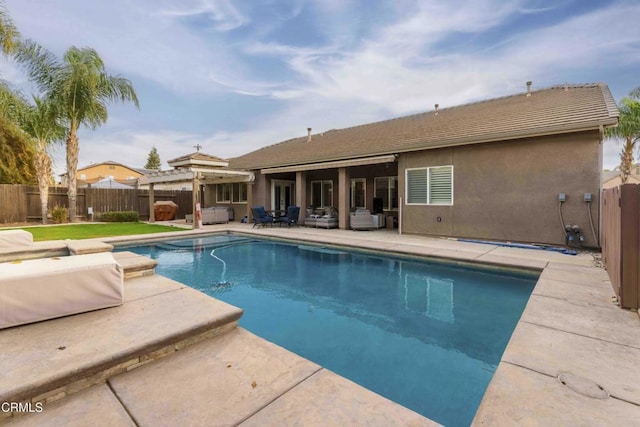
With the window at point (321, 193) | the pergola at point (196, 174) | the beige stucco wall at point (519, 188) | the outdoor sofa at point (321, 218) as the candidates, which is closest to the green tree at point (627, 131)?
the beige stucco wall at point (519, 188)

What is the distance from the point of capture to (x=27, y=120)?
54.6 ft

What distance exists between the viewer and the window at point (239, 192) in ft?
63.3

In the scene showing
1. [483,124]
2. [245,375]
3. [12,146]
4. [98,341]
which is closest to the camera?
[245,375]

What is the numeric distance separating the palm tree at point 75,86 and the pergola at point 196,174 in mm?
4098

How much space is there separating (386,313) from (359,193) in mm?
12321

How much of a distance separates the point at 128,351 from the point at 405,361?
292cm

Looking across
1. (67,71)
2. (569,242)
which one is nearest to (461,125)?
(569,242)

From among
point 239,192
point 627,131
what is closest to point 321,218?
point 239,192

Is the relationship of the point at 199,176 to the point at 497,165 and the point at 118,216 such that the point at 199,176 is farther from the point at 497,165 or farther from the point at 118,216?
the point at 497,165

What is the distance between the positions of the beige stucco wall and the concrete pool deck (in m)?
6.10

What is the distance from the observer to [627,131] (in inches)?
656

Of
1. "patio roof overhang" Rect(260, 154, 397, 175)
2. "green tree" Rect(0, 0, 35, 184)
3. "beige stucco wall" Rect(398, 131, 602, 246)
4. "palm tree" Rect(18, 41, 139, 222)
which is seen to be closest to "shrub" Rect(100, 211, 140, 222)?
"palm tree" Rect(18, 41, 139, 222)

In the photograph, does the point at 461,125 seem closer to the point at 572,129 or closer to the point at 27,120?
the point at 572,129

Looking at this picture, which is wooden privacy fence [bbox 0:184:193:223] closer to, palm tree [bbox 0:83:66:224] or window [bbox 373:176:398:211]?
palm tree [bbox 0:83:66:224]
